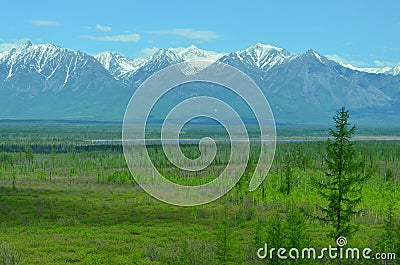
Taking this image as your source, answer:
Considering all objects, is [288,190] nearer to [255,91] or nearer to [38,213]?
[38,213]

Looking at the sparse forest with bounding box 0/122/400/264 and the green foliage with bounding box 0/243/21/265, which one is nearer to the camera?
the sparse forest with bounding box 0/122/400/264

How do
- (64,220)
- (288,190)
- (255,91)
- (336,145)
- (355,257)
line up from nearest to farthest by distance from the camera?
(255,91) → (336,145) → (355,257) → (64,220) → (288,190)

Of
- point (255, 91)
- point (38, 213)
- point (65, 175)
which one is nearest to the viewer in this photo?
point (255, 91)

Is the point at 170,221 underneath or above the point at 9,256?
underneath

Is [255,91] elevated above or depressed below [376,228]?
above

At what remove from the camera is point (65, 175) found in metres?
127

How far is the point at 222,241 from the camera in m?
33.1

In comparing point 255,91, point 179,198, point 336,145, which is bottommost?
point 179,198

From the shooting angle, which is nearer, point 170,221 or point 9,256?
point 9,256

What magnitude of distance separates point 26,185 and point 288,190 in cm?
5777

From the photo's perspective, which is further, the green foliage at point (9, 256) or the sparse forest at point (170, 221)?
the green foliage at point (9, 256)

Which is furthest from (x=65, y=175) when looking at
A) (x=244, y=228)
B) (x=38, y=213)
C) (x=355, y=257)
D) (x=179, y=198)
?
(x=355, y=257)

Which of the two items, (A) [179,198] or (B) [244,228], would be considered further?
(A) [179,198]

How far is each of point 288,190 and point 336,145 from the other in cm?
5538
